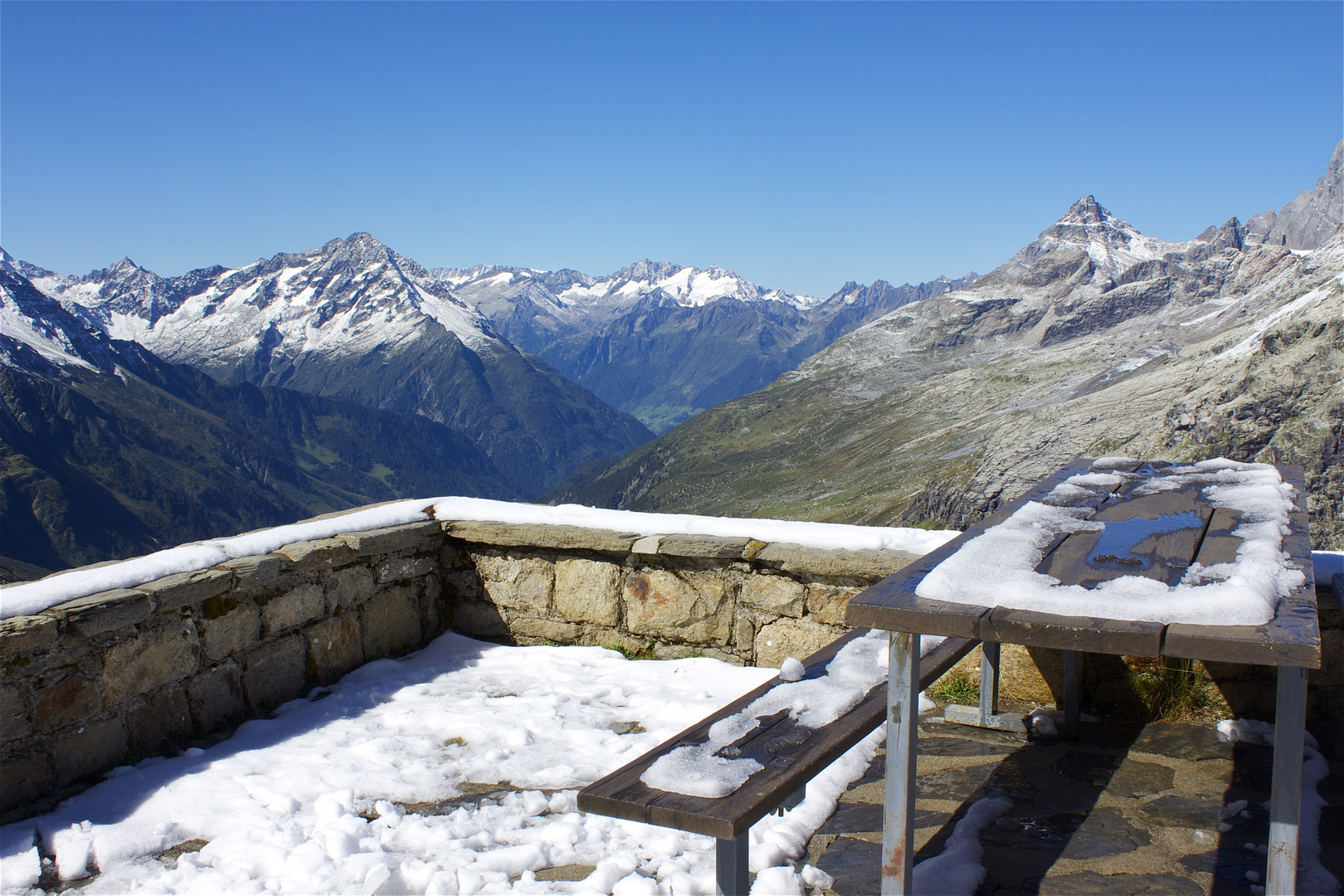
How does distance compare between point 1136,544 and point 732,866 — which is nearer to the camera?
point 732,866

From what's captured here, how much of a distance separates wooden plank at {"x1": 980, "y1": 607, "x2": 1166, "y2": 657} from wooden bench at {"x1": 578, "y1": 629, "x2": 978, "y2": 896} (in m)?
0.67

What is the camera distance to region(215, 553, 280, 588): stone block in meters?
5.45

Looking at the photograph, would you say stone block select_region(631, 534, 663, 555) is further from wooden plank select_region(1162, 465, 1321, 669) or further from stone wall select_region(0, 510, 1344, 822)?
Answer: wooden plank select_region(1162, 465, 1321, 669)

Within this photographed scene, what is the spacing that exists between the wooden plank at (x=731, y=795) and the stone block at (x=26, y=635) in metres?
3.58

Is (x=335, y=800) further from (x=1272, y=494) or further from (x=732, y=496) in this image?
(x=732, y=496)

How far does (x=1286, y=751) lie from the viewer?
2.49m

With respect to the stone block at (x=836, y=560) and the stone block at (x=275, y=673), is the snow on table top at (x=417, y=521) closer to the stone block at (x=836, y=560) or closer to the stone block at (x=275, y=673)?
the stone block at (x=836, y=560)

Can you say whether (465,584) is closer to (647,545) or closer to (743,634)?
(647,545)

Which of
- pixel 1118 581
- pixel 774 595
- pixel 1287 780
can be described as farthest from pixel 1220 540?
pixel 774 595

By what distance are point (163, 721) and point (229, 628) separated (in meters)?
0.64

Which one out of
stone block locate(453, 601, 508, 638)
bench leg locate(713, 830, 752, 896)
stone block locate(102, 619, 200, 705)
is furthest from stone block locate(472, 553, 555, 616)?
bench leg locate(713, 830, 752, 896)

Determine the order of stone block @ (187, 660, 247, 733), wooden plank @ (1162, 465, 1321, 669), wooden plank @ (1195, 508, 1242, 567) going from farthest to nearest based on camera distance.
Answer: stone block @ (187, 660, 247, 733), wooden plank @ (1195, 508, 1242, 567), wooden plank @ (1162, 465, 1321, 669)

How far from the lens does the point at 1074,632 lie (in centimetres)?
234

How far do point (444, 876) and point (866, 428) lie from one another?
194m
